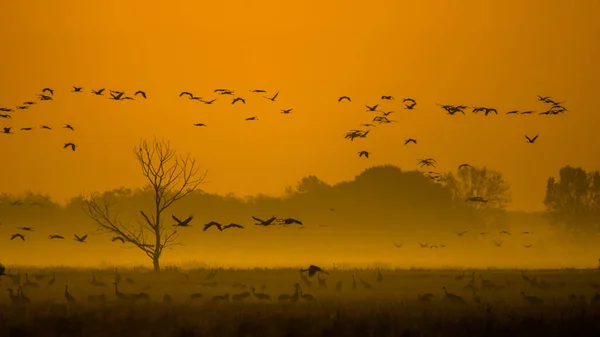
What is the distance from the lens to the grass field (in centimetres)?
3077

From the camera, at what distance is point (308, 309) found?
119ft

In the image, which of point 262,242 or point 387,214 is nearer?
point 262,242

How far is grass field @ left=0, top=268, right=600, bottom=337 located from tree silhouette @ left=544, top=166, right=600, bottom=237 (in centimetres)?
5630

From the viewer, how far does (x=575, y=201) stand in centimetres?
11019

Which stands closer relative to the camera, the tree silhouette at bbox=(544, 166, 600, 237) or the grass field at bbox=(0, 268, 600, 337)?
the grass field at bbox=(0, 268, 600, 337)

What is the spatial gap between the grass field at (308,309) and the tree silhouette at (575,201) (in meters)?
56.3

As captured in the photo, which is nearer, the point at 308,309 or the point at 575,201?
the point at 308,309

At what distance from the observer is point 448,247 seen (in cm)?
10638

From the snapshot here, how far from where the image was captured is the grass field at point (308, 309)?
30.8 metres

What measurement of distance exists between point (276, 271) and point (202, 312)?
25526mm

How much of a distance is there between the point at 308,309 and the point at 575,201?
7882 centimetres

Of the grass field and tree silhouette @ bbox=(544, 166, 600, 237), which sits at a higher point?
tree silhouette @ bbox=(544, 166, 600, 237)

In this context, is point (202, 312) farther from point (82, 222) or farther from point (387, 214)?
point (387, 214)

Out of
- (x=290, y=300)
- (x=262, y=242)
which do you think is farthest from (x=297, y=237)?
(x=290, y=300)
